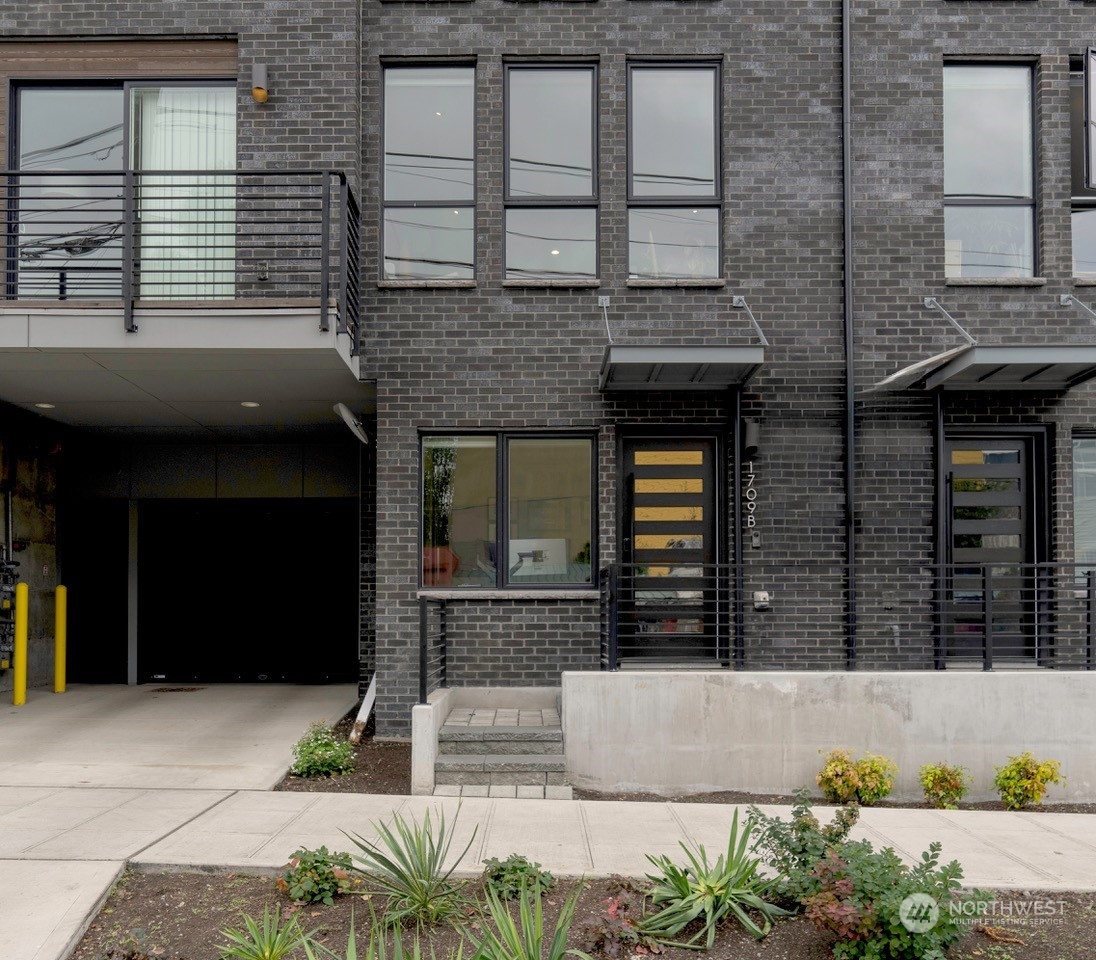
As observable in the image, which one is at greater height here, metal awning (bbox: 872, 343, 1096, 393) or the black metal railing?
metal awning (bbox: 872, 343, 1096, 393)

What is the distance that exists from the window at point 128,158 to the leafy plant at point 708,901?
6511 millimetres

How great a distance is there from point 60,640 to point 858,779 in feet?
28.8

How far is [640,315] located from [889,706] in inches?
156

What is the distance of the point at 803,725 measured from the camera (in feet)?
24.1

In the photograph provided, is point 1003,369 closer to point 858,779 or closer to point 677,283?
point 677,283

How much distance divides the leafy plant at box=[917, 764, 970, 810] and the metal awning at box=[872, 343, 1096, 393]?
3172mm

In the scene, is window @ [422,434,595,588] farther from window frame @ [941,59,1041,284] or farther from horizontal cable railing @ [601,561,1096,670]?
window frame @ [941,59,1041,284]

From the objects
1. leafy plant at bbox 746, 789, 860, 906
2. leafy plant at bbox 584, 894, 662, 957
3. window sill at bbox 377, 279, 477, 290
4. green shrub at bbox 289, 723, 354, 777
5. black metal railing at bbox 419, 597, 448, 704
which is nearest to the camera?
leafy plant at bbox 584, 894, 662, 957

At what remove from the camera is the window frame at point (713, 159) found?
862cm

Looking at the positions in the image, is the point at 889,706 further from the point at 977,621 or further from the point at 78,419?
the point at 78,419

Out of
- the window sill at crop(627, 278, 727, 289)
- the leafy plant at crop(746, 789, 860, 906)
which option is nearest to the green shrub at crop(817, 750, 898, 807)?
the leafy plant at crop(746, 789, 860, 906)

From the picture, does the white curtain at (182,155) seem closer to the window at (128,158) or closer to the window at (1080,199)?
the window at (128,158)

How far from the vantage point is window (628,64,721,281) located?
865 cm

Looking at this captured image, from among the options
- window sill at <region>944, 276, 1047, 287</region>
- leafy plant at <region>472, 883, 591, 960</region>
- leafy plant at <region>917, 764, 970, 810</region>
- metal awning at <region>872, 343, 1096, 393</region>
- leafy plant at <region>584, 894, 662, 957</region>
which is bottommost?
leafy plant at <region>917, 764, 970, 810</region>
